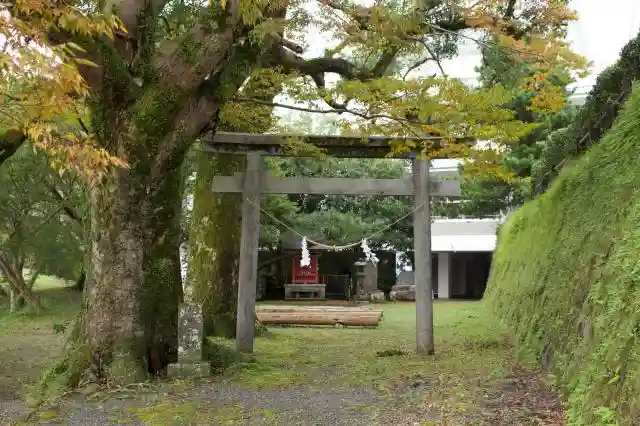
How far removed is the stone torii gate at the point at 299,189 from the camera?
29.8ft

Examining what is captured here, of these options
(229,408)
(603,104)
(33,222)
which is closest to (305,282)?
(33,222)

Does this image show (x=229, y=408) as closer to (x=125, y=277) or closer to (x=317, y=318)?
→ (x=125, y=277)

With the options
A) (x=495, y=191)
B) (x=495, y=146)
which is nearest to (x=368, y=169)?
(x=495, y=191)

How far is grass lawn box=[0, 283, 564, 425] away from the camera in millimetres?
4965

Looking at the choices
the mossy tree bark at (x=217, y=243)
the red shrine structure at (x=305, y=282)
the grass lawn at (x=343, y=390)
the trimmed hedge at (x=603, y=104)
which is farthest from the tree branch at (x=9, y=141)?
the red shrine structure at (x=305, y=282)

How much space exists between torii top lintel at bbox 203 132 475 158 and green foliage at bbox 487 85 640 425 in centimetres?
245

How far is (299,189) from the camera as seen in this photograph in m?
9.27

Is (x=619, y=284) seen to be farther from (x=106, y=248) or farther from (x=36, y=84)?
(x=106, y=248)

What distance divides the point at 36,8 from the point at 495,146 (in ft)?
21.8

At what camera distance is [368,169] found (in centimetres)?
2422

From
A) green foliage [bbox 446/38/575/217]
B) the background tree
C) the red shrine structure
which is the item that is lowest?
the red shrine structure

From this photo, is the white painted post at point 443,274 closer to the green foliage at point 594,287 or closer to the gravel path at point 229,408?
the green foliage at point 594,287

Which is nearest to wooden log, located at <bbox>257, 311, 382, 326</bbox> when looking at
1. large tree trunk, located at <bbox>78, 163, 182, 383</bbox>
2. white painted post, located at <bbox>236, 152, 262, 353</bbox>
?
white painted post, located at <bbox>236, 152, 262, 353</bbox>

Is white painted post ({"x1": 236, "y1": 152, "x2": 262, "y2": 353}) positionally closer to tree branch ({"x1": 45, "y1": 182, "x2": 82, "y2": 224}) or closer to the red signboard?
tree branch ({"x1": 45, "y1": 182, "x2": 82, "y2": 224})
